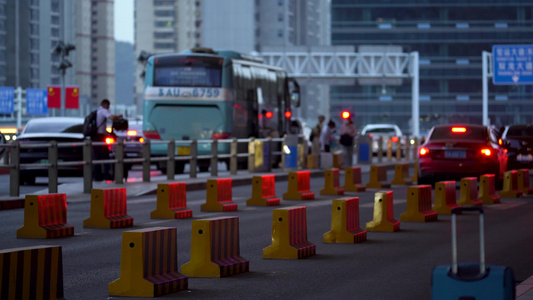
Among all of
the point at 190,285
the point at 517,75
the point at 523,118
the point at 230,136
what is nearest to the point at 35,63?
the point at 523,118

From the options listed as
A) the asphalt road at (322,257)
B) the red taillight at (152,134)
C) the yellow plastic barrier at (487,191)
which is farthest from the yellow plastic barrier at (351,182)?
the red taillight at (152,134)

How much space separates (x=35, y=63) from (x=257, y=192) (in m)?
147

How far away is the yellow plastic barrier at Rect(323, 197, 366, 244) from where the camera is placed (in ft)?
41.6

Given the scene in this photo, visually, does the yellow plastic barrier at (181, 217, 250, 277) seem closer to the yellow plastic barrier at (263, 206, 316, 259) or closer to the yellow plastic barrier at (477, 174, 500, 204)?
the yellow plastic barrier at (263, 206, 316, 259)

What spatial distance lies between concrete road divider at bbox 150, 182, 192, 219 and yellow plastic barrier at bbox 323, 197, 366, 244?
4.03m

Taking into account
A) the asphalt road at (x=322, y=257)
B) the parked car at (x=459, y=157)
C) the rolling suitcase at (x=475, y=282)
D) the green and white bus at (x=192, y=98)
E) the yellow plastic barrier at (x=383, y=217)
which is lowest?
the asphalt road at (x=322, y=257)


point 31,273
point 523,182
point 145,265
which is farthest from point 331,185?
point 31,273

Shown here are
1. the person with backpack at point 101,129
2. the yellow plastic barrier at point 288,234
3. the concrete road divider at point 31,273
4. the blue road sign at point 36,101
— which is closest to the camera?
the concrete road divider at point 31,273

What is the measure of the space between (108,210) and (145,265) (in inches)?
265

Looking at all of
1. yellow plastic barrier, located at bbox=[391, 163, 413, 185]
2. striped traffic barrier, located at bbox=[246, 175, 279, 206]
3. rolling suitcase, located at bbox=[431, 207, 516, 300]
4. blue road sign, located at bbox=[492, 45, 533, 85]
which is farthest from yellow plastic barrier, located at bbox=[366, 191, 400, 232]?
blue road sign, located at bbox=[492, 45, 533, 85]

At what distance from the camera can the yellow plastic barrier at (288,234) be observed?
35.6 ft

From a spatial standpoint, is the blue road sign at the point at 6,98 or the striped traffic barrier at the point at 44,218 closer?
the striped traffic barrier at the point at 44,218

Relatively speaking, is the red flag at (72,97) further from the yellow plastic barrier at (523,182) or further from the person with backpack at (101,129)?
the yellow plastic barrier at (523,182)

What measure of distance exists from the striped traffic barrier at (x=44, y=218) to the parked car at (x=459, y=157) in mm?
11617
